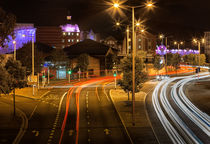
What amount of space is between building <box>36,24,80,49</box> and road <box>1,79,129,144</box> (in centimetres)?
10438

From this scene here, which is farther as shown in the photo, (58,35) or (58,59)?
(58,35)

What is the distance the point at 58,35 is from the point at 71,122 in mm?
116236

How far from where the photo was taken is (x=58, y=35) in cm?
13038

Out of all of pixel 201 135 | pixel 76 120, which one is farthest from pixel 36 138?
pixel 201 135

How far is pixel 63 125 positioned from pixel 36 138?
10.7 ft

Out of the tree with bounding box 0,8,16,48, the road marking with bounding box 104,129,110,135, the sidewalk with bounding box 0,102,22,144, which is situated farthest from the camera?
the road marking with bounding box 104,129,110,135

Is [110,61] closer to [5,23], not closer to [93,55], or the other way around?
[93,55]

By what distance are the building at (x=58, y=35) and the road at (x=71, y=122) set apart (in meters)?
104

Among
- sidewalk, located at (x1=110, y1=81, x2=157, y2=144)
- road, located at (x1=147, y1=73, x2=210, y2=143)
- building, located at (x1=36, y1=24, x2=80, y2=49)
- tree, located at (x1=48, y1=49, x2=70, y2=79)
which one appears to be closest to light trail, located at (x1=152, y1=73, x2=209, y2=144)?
road, located at (x1=147, y1=73, x2=210, y2=143)

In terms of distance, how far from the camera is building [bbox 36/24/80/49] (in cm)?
12950

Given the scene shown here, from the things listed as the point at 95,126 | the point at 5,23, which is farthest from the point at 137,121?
the point at 5,23

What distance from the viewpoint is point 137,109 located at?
23.6 meters

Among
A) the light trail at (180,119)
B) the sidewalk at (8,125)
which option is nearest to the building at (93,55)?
the light trail at (180,119)

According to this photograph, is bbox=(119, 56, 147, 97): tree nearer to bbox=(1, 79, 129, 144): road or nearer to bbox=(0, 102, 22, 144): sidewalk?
bbox=(1, 79, 129, 144): road
